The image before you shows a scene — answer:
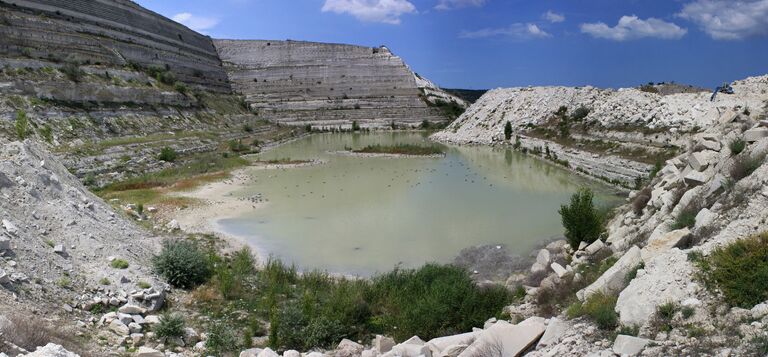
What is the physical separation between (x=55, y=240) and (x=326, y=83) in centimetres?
7479

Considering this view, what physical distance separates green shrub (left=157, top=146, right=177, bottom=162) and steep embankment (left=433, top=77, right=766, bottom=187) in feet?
78.9

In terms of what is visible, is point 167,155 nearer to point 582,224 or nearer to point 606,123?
point 582,224

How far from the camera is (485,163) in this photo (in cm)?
3694

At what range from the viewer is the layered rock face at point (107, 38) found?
114 feet

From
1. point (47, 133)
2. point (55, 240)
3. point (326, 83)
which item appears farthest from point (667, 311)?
point (326, 83)

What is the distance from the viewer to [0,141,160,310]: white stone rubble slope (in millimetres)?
8180

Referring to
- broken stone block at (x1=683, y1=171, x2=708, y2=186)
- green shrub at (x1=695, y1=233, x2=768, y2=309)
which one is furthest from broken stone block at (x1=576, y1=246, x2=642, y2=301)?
broken stone block at (x1=683, y1=171, x2=708, y2=186)

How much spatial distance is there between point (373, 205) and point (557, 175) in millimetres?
13436

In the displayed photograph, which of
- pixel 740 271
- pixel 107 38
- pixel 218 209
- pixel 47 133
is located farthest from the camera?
pixel 107 38

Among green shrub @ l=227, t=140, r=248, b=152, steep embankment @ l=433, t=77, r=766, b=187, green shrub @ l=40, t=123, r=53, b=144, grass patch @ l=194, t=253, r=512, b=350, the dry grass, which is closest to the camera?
the dry grass

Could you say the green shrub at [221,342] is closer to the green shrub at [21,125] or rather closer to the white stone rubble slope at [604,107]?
the white stone rubble slope at [604,107]

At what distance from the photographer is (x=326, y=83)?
8262 cm

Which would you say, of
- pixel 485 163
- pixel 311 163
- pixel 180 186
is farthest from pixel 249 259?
pixel 485 163

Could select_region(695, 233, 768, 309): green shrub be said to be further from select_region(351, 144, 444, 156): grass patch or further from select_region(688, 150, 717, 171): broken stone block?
select_region(351, 144, 444, 156): grass patch
